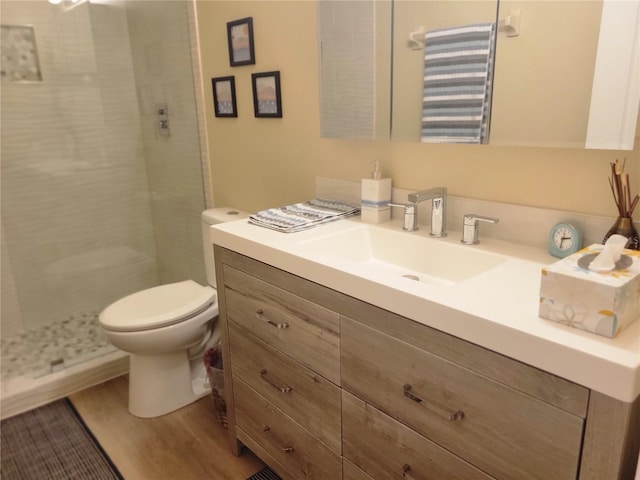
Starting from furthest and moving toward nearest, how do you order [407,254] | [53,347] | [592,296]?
1. [53,347]
2. [407,254]
3. [592,296]

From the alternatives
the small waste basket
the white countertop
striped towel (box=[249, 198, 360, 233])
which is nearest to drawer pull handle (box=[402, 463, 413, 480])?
the white countertop

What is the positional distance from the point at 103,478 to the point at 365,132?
5.19 feet

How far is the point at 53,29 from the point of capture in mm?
2482

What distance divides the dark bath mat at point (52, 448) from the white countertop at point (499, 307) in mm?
1136

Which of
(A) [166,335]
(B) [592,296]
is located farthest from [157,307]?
(B) [592,296]

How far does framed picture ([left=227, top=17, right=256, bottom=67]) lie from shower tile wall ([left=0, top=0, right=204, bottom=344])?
0.40 m

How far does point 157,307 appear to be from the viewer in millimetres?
2051

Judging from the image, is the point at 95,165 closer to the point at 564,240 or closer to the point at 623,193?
the point at 564,240

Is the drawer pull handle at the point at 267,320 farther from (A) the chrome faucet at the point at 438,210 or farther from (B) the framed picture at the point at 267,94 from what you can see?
(B) the framed picture at the point at 267,94

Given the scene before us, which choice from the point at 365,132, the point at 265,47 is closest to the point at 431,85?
the point at 365,132

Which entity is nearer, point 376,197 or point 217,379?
point 376,197

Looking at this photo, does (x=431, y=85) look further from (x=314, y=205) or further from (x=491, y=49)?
(x=314, y=205)

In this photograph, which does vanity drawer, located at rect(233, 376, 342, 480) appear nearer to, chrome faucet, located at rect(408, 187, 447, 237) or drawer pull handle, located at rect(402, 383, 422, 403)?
drawer pull handle, located at rect(402, 383, 422, 403)

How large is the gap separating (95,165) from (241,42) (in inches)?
49.9
